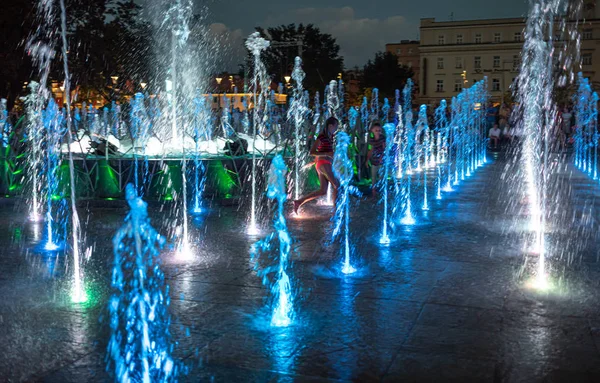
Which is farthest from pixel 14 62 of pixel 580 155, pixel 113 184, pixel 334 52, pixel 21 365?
pixel 334 52

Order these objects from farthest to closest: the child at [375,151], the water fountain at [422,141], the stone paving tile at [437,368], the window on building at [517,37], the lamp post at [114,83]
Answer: the window on building at [517,37]
the lamp post at [114,83]
the water fountain at [422,141]
the child at [375,151]
the stone paving tile at [437,368]

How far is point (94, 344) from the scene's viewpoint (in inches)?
166

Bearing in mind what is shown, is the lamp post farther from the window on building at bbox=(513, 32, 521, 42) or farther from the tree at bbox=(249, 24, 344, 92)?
the window on building at bbox=(513, 32, 521, 42)

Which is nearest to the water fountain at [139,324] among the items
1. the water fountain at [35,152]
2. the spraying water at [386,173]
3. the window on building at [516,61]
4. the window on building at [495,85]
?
the spraying water at [386,173]

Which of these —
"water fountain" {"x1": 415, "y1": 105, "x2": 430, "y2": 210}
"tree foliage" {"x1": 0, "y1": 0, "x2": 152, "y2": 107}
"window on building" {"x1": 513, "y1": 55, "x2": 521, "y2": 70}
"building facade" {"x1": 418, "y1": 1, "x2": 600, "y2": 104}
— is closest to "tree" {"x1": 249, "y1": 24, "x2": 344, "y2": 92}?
"building facade" {"x1": 418, "y1": 1, "x2": 600, "y2": 104}

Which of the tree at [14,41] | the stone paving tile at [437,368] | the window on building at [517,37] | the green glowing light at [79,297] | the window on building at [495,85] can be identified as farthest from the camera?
the window on building at [495,85]

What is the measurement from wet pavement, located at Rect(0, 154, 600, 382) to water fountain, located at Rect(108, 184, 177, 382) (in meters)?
0.08

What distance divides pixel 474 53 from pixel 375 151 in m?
88.0

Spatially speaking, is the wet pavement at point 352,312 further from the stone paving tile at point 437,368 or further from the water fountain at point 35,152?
the water fountain at point 35,152

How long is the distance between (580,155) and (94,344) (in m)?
20.9

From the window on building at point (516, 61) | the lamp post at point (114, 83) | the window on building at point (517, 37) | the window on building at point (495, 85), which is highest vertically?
the window on building at point (517, 37)

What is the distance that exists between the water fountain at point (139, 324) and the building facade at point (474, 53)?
9177cm

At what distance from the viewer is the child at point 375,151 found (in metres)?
13.2

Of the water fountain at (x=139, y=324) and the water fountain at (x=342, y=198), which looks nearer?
the water fountain at (x=139, y=324)
